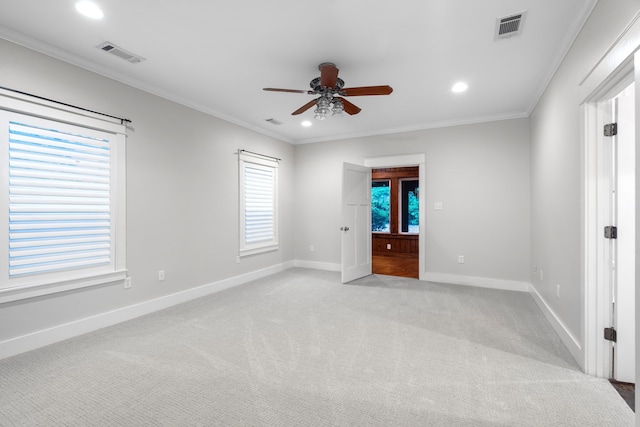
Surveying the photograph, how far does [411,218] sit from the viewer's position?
8.23m

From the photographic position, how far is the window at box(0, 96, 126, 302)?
251cm

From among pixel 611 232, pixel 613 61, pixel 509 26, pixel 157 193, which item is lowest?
pixel 611 232

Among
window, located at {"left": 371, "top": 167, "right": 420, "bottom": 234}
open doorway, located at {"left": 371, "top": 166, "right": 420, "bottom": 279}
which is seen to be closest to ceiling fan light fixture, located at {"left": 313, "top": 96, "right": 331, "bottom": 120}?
open doorway, located at {"left": 371, "top": 166, "right": 420, "bottom": 279}

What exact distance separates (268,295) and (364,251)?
206 cm

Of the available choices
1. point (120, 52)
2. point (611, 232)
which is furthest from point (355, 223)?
point (120, 52)

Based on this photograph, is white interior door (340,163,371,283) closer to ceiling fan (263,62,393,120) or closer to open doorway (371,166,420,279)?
ceiling fan (263,62,393,120)

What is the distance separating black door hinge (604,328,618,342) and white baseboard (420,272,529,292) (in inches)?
98.9

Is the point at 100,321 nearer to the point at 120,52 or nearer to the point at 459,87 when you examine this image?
the point at 120,52

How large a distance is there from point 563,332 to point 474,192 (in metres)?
2.54

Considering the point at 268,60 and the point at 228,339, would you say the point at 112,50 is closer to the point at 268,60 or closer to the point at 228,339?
the point at 268,60

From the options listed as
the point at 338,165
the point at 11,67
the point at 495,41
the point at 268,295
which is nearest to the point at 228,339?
the point at 268,295

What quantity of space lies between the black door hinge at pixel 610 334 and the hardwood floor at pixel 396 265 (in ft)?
10.7

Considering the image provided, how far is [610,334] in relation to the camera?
2105mm

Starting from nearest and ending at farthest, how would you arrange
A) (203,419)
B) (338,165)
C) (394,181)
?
(203,419)
(338,165)
(394,181)
